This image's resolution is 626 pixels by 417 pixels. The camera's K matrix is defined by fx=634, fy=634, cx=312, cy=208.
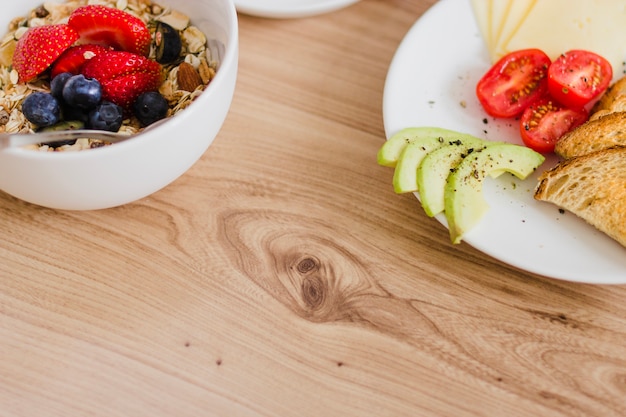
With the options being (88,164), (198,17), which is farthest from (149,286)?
(198,17)

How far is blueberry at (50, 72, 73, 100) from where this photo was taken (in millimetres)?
1122

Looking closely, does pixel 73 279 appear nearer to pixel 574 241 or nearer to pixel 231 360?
pixel 231 360

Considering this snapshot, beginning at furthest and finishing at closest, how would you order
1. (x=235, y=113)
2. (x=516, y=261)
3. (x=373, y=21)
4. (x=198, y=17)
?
(x=373, y=21) → (x=235, y=113) → (x=198, y=17) → (x=516, y=261)

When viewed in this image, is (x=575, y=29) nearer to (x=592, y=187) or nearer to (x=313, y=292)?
(x=592, y=187)

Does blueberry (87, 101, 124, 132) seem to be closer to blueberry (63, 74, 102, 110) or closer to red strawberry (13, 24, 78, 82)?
blueberry (63, 74, 102, 110)

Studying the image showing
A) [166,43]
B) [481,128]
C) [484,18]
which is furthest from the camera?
[484,18]

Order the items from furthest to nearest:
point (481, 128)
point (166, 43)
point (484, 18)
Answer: point (484, 18) < point (481, 128) < point (166, 43)

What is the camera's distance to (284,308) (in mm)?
1153

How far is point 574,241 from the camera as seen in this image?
3.85 feet

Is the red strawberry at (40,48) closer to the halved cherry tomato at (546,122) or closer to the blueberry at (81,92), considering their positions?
the blueberry at (81,92)

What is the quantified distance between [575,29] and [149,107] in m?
0.95

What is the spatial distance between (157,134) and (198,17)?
1.25 ft

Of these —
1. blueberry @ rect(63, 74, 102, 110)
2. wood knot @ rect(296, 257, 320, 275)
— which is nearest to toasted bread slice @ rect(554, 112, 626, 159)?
wood knot @ rect(296, 257, 320, 275)

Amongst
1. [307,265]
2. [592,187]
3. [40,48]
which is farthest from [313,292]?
[40,48]
